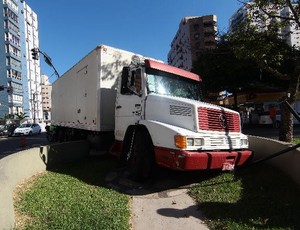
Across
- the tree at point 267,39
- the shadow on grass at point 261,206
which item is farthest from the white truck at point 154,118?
the tree at point 267,39

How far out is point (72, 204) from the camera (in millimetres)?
6047

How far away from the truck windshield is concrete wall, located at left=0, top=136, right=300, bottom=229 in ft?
7.10

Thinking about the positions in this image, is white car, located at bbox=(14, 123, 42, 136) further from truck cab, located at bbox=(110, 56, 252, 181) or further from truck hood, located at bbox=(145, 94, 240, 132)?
truck hood, located at bbox=(145, 94, 240, 132)

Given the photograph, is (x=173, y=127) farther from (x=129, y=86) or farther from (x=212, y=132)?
(x=129, y=86)

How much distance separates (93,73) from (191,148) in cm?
490

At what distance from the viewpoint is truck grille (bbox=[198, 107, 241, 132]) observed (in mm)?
7332

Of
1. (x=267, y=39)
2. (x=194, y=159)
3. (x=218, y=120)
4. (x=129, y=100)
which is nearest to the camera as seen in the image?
(x=194, y=159)

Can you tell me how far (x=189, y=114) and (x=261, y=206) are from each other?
228 cm

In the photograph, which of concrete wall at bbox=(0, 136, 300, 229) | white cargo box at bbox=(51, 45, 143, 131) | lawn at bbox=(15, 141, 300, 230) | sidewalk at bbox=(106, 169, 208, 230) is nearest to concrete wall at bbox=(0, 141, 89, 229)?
concrete wall at bbox=(0, 136, 300, 229)

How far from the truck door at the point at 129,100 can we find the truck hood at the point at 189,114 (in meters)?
0.39

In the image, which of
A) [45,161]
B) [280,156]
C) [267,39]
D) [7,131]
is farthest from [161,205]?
[7,131]

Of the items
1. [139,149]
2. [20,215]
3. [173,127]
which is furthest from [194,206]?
[20,215]

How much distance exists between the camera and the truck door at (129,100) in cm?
843

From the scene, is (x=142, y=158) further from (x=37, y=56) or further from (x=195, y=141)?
(x=37, y=56)
